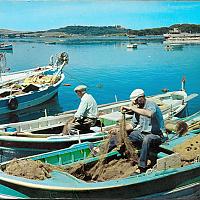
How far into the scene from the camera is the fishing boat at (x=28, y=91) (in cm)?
1867

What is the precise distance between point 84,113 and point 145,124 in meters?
2.88

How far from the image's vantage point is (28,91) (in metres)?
19.8

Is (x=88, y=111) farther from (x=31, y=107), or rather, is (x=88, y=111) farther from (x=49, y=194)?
(x=31, y=107)

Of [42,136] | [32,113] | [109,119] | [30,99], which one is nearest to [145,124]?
[42,136]

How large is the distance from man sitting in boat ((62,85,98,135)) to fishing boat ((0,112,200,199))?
6.79ft

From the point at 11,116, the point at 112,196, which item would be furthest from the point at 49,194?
the point at 11,116

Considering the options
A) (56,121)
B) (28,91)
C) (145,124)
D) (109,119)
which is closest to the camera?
(145,124)

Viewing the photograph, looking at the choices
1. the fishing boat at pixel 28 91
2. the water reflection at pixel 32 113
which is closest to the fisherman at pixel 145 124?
the water reflection at pixel 32 113

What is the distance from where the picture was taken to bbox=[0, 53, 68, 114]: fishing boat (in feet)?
61.3

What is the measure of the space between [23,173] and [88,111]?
3.64 metres

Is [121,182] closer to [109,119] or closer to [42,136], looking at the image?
[42,136]

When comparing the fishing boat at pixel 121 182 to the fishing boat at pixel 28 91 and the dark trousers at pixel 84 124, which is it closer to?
the dark trousers at pixel 84 124

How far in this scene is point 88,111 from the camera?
1010cm

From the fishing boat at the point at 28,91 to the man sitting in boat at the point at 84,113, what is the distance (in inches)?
342
